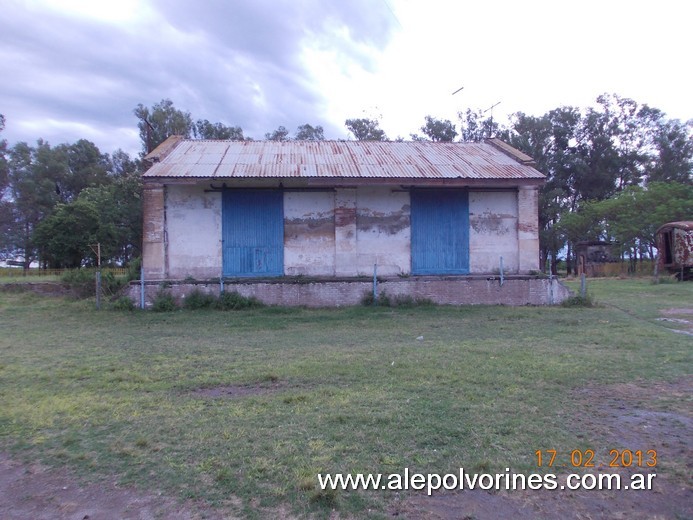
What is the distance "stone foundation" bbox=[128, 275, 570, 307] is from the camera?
13852 mm

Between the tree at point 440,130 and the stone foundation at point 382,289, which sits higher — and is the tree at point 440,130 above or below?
above

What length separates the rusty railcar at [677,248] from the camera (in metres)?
24.4

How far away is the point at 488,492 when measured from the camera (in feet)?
10.9

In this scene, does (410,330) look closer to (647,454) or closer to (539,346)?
(539,346)

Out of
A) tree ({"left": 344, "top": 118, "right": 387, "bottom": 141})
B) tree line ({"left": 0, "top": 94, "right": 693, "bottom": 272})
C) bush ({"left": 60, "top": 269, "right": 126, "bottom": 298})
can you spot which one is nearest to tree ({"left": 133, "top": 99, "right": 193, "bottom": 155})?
tree line ({"left": 0, "top": 94, "right": 693, "bottom": 272})

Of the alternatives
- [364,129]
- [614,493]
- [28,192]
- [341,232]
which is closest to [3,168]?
[28,192]

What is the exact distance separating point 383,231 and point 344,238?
122 cm

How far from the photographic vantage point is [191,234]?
14.9 meters

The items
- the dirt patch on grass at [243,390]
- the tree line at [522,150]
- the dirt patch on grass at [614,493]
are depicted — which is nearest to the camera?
the dirt patch on grass at [614,493]

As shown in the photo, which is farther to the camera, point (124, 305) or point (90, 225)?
point (90, 225)

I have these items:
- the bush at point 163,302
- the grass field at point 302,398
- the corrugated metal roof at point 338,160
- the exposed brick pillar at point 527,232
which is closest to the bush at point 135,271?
the bush at point 163,302

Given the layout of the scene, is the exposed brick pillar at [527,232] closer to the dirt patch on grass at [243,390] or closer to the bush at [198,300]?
the bush at [198,300]

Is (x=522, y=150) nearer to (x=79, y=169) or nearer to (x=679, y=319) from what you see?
(x=679, y=319)

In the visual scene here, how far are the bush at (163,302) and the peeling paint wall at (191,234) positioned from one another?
1168 mm
